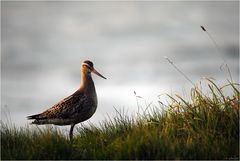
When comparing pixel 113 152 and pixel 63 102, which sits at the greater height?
pixel 63 102

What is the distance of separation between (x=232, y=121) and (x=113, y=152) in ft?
7.06

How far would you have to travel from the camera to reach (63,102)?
1094cm

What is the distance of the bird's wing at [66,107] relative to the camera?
1066cm

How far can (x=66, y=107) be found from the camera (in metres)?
10.7

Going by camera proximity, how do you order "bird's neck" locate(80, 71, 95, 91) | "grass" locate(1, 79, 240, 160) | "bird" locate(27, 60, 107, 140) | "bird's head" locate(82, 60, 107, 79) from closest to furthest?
"grass" locate(1, 79, 240, 160)
"bird" locate(27, 60, 107, 140)
"bird's neck" locate(80, 71, 95, 91)
"bird's head" locate(82, 60, 107, 79)

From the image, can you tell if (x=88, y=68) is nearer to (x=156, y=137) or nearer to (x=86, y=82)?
(x=86, y=82)

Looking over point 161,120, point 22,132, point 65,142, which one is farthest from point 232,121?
point 22,132

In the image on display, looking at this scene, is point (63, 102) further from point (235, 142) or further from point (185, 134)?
point (235, 142)

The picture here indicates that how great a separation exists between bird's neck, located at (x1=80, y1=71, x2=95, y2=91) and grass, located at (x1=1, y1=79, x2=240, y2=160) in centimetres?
168

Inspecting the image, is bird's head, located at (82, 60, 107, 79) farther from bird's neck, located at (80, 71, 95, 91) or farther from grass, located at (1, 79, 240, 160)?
grass, located at (1, 79, 240, 160)

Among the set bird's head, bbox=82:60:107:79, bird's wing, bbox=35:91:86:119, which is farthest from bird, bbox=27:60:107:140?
bird's head, bbox=82:60:107:79

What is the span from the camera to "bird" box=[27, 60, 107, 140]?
34.9ft

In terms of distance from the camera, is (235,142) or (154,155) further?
(235,142)

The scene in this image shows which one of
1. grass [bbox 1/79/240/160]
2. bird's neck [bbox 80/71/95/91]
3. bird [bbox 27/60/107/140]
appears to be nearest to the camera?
grass [bbox 1/79/240/160]
